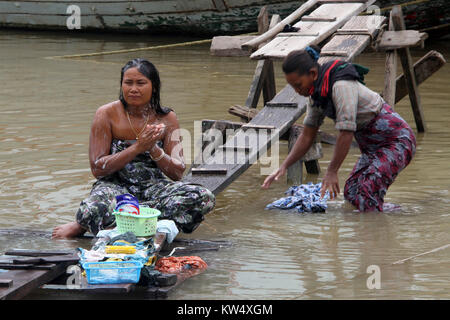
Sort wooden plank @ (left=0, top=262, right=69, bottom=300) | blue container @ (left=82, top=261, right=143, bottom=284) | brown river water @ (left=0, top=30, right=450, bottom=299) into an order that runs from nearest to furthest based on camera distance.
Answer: wooden plank @ (left=0, top=262, right=69, bottom=300), blue container @ (left=82, top=261, right=143, bottom=284), brown river water @ (left=0, top=30, right=450, bottom=299)

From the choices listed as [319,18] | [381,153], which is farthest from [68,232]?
[319,18]

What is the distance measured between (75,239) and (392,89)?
3913 mm

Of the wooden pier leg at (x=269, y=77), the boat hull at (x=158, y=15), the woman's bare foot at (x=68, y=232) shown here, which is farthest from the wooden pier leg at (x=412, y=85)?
the boat hull at (x=158, y=15)

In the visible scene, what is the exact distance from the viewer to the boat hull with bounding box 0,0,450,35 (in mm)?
15337

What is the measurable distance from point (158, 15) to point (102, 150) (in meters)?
11.7

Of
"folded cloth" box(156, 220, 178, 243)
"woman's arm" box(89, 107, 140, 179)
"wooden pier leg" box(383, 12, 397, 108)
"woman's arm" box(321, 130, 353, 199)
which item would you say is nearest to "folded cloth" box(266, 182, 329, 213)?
"woman's arm" box(321, 130, 353, 199)

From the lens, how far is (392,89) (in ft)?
26.1

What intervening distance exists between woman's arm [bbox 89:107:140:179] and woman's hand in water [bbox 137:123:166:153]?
182 millimetres

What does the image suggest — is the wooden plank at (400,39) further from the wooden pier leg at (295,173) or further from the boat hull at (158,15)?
the boat hull at (158,15)

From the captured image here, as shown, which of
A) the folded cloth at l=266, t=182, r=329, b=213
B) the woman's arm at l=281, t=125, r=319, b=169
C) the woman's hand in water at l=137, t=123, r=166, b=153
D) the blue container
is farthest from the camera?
the folded cloth at l=266, t=182, r=329, b=213

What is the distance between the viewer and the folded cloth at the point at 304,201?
598 centimetres

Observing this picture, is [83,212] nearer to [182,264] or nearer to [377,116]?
[182,264]

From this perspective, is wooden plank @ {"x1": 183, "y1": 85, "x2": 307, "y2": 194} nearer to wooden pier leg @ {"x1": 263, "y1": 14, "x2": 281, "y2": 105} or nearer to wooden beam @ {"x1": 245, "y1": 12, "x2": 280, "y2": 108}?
wooden beam @ {"x1": 245, "y1": 12, "x2": 280, "y2": 108}
